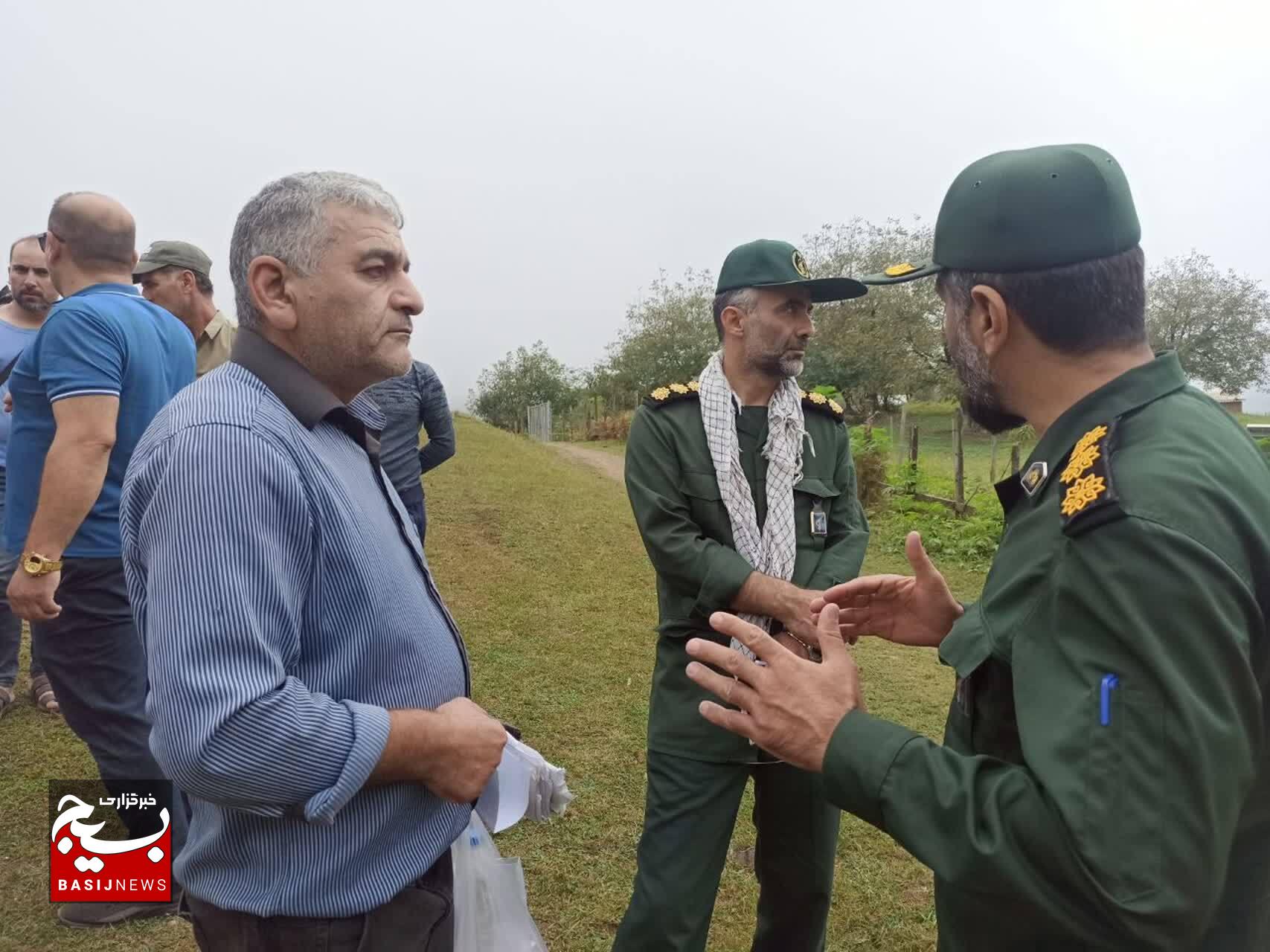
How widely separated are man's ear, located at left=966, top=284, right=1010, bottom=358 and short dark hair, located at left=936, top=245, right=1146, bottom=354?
1 centimetres

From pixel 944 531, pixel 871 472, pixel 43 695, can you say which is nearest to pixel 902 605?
pixel 43 695

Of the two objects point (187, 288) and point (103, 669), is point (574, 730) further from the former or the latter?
point (187, 288)

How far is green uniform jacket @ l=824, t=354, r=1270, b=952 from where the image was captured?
967 millimetres

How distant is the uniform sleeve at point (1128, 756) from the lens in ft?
3.15

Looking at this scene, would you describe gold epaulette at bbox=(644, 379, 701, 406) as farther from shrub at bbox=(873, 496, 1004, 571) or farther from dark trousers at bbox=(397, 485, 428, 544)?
shrub at bbox=(873, 496, 1004, 571)

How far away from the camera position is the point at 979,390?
1.47m

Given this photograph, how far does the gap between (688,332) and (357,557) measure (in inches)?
1278

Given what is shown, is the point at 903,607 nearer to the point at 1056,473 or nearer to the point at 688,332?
the point at 1056,473

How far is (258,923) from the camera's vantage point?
1.38m

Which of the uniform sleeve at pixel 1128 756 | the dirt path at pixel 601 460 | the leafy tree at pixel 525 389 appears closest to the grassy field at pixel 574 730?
the uniform sleeve at pixel 1128 756

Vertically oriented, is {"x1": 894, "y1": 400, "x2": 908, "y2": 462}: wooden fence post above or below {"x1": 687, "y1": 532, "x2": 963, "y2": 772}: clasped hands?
below

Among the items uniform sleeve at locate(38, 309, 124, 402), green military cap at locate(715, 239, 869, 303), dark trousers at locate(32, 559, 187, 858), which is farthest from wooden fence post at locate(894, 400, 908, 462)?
uniform sleeve at locate(38, 309, 124, 402)

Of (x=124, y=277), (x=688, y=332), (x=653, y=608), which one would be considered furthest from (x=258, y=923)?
(x=688, y=332)

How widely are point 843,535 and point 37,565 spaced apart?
2536 millimetres
